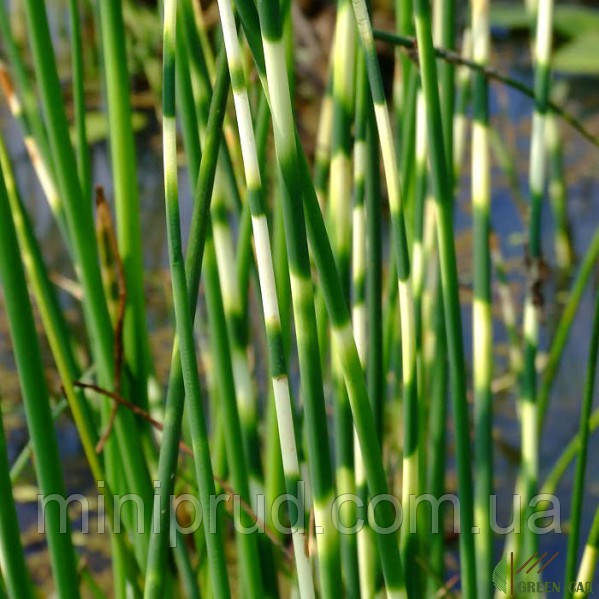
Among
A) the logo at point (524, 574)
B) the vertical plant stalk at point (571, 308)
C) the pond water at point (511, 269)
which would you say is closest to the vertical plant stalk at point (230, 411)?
the logo at point (524, 574)

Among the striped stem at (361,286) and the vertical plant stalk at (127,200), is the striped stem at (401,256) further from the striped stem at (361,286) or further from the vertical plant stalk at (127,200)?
the vertical plant stalk at (127,200)

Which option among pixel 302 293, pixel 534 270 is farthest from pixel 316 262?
pixel 534 270

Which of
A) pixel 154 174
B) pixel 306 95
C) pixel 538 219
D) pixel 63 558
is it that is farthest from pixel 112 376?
pixel 306 95

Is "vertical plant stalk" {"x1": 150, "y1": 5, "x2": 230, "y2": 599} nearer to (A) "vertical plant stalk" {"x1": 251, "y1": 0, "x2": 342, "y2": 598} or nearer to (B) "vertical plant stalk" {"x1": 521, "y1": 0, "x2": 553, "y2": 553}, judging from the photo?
(A) "vertical plant stalk" {"x1": 251, "y1": 0, "x2": 342, "y2": 598}

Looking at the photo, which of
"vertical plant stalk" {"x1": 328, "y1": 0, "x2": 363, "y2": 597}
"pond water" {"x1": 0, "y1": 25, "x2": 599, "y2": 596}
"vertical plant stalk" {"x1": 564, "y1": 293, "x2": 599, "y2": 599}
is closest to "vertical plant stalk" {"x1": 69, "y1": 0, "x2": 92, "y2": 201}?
"vertical plant stalk" {"x1": 328, "y1": 0, "x2": 363, "y2": 597}

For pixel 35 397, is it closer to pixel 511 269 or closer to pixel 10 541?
pixel 10 541
